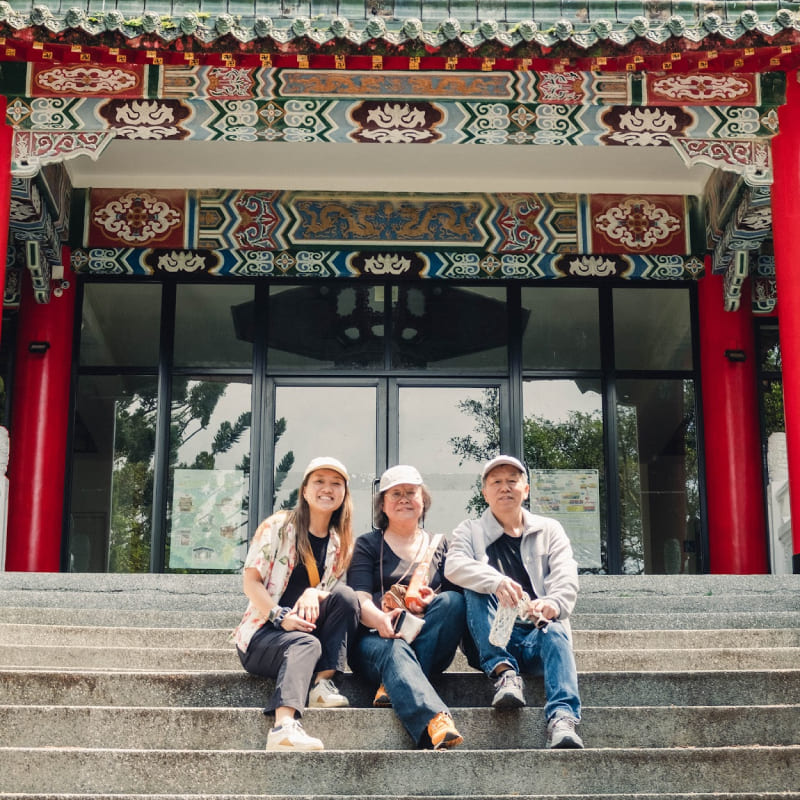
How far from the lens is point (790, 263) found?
9281mm

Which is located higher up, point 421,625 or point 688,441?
point 688,441

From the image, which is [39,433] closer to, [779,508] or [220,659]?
[220,659]

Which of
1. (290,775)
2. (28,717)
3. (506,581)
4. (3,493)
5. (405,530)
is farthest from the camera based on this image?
(3,493)

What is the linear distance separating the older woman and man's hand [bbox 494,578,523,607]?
19 cm

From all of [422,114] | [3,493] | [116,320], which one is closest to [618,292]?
[422,114]

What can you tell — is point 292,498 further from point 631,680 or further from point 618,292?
point 631,680

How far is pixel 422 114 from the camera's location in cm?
971

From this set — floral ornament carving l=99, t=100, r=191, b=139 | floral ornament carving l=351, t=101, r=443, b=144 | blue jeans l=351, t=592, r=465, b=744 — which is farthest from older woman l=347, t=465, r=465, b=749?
floral ornament carving l=99, t=100, r=191, b=139

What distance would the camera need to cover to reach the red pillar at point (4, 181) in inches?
365

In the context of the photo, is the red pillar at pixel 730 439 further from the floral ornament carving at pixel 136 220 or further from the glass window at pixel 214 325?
the floral ornament carving at pixel 136 220

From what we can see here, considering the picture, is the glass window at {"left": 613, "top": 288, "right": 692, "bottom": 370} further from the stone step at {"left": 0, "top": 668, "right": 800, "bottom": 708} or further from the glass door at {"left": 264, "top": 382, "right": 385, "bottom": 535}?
the stone step at {"left": 0, "top": 668, "right": 800, "bottom": 708}

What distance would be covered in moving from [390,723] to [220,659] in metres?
1.05

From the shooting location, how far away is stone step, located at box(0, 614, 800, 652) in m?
6.25

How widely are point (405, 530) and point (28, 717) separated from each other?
1784mm
